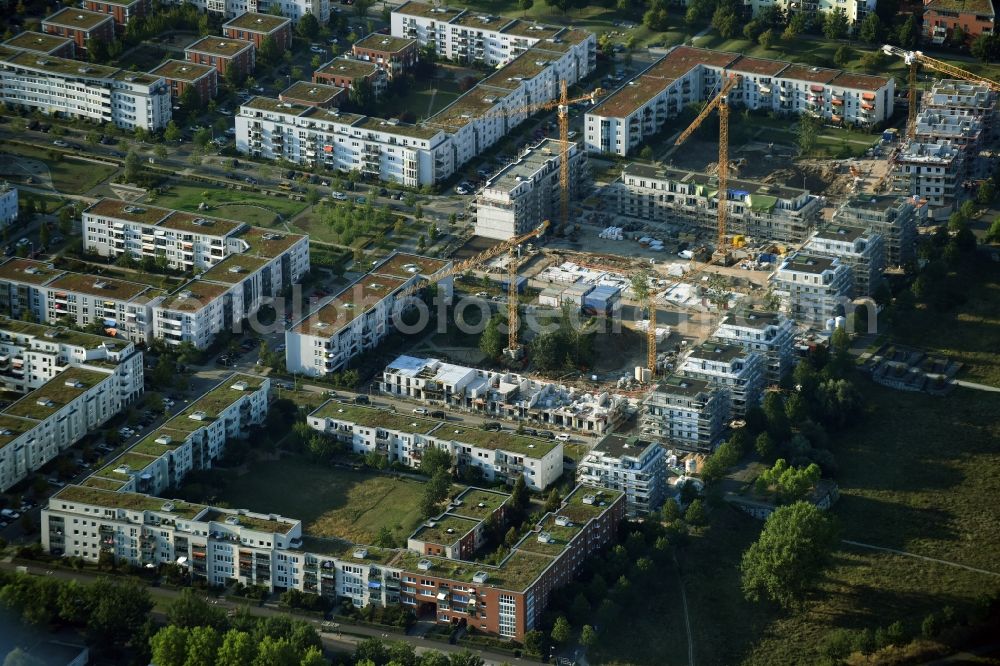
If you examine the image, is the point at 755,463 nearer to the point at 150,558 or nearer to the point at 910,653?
the point at 910,653

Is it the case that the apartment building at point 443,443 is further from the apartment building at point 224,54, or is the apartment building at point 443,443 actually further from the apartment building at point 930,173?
the apartment building at point 224,54

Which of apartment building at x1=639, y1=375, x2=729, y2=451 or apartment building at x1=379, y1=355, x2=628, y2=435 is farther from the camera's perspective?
apartment building at x1=379, y1=355, x2=628, y2=435

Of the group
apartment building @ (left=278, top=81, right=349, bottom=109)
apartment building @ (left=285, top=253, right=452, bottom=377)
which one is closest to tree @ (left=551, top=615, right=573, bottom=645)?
apartment building @ (left=285, top=253, right=452, bottom=377)

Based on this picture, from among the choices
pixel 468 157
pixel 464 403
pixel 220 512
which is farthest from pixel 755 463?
pixel 468 157

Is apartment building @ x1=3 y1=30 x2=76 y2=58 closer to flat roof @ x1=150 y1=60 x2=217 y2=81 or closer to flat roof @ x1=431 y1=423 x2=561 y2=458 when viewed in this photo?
flat roof @ x1=150 y1=60 x2=217 y2=81

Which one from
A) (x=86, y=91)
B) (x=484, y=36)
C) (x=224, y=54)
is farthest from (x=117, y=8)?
(x=484, y=36)

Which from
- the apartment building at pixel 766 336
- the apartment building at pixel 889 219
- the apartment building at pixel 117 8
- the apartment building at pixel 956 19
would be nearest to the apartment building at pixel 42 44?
the apartment building at pixel 117 8
